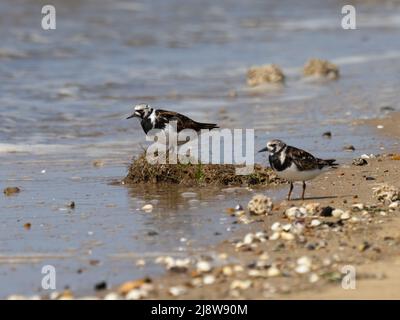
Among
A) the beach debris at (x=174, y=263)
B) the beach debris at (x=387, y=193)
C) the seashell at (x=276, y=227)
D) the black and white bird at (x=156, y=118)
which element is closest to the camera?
the beach debris at (x=174, y=263)

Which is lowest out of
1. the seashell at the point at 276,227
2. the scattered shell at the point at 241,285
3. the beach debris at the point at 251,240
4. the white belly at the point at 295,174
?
the scattered shell at the point at 241,285

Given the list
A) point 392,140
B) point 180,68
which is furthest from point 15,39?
point 392,140

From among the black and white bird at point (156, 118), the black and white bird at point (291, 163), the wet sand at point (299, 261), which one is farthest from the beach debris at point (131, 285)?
the black and white bird at point (156, 118)

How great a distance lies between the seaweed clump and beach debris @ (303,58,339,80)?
623cm

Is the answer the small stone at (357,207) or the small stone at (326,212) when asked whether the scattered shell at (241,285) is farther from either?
the small stone at (357,207)

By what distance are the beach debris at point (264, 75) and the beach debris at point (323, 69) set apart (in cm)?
64

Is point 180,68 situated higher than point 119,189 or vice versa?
point 180,68

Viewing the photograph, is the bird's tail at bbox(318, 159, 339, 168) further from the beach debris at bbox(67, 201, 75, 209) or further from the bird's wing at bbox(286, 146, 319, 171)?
the beach debris at bbox(67, 201, 75, 209)

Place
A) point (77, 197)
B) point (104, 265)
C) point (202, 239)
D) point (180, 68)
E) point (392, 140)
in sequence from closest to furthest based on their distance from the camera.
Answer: point (104, 265), point (202, 239), point (77, 197), point (392, 140), point (180, 68)

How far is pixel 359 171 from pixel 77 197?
7.74 ft

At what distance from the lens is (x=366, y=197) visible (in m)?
6.98

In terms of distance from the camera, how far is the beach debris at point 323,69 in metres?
13.8

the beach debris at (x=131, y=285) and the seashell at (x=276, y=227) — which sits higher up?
the seashell at (x=276, y=227)
